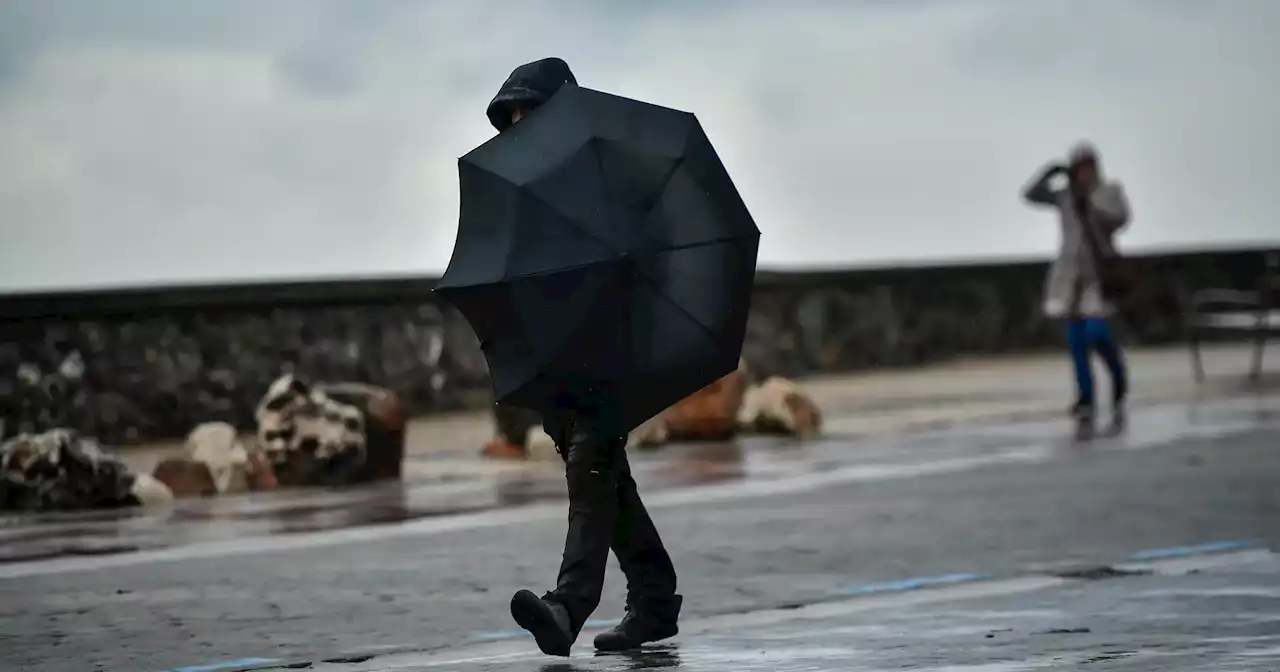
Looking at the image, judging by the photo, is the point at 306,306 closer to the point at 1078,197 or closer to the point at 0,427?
the point at 0,427

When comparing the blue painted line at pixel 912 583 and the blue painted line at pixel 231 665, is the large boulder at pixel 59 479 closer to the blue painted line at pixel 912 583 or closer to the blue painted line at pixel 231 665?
the blue painted line at pixel 912 583

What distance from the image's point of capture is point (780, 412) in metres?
17.6

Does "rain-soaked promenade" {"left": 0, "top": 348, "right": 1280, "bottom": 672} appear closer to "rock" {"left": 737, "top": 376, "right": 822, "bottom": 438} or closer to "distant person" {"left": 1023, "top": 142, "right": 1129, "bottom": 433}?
"rock" {"left": 737, "top": 376, "right": 822, "bottom": 438}

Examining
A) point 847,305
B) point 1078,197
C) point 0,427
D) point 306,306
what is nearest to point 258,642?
point 0,427

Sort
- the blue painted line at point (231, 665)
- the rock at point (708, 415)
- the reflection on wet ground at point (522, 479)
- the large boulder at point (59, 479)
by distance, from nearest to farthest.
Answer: the blue painted line at point (231, 665) < the reflection on wet ground at point (522, 479) < the large boulder at point (59, 479) < the rock at point (708, 415)

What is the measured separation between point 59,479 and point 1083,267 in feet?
25.4

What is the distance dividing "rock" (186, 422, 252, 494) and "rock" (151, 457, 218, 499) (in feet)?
0.18

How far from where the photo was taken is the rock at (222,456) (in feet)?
48.4

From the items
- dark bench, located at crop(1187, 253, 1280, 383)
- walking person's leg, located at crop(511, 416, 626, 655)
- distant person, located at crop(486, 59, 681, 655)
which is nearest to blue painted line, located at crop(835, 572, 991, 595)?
distant person, located at crop(486, 59, 681, 655)

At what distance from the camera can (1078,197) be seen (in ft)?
61.4

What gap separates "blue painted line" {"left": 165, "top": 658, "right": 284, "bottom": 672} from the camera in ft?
26.9

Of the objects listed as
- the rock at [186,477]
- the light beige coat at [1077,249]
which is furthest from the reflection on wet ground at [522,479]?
the light beige coat at [1077,249]

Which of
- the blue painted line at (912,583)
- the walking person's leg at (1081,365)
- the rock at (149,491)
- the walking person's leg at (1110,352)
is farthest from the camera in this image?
the walking person's leg at (1110,352)

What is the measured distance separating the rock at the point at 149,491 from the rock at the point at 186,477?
0.87 ft
